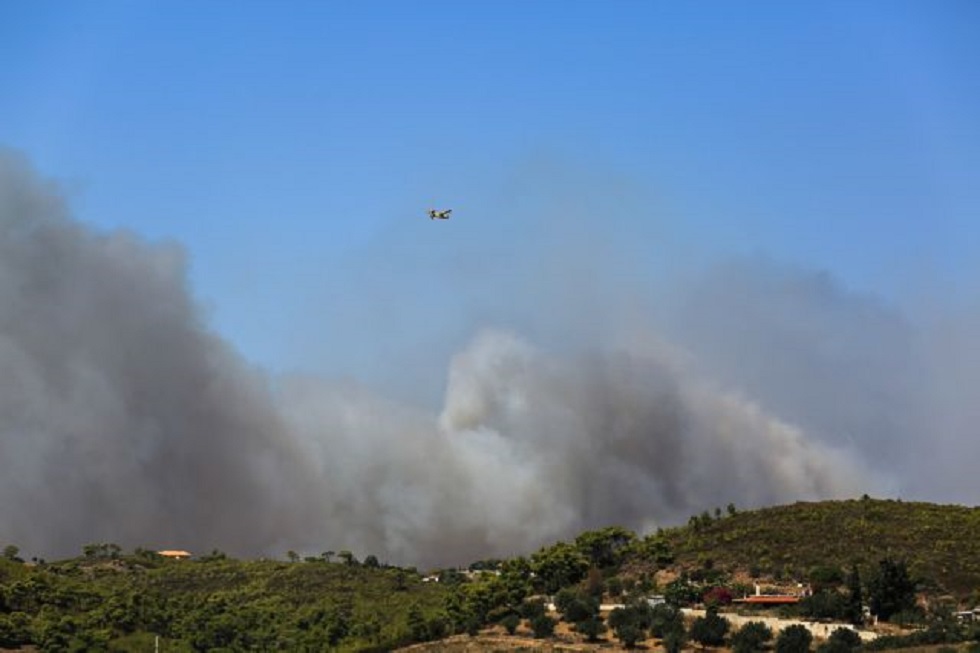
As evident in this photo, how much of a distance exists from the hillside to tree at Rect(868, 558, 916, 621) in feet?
23.7

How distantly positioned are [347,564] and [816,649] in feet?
248

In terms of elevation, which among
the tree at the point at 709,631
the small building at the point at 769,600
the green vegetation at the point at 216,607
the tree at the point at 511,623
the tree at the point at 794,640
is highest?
the green vegetation at the point at 216,607

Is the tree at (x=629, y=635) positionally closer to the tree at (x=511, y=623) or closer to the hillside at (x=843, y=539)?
the tree at (x=511, y=623)

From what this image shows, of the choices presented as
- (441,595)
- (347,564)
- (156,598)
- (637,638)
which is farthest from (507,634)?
(347,564)

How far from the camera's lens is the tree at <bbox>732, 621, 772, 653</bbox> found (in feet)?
268

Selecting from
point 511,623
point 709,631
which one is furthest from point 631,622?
point 511,623

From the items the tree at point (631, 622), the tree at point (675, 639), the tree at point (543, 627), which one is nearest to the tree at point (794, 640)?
the tree at point (675, 639)

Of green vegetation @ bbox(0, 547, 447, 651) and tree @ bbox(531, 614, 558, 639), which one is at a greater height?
green vegetation @ bbox(0, 547, 447, 651)

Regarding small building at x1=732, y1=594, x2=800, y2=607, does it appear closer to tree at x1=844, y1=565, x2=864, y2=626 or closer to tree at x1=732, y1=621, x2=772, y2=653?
tree at x1=844, y1=565, x2=864, y2=626

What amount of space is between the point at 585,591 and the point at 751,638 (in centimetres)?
2319

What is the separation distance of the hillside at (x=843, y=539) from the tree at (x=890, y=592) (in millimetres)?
7213

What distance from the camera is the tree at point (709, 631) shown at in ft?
276

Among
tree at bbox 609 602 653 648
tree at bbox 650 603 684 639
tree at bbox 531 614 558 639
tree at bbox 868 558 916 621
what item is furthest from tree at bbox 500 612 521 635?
tree at bbox 868 558 916 621

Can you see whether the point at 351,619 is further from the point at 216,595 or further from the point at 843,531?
the point at 843,531
